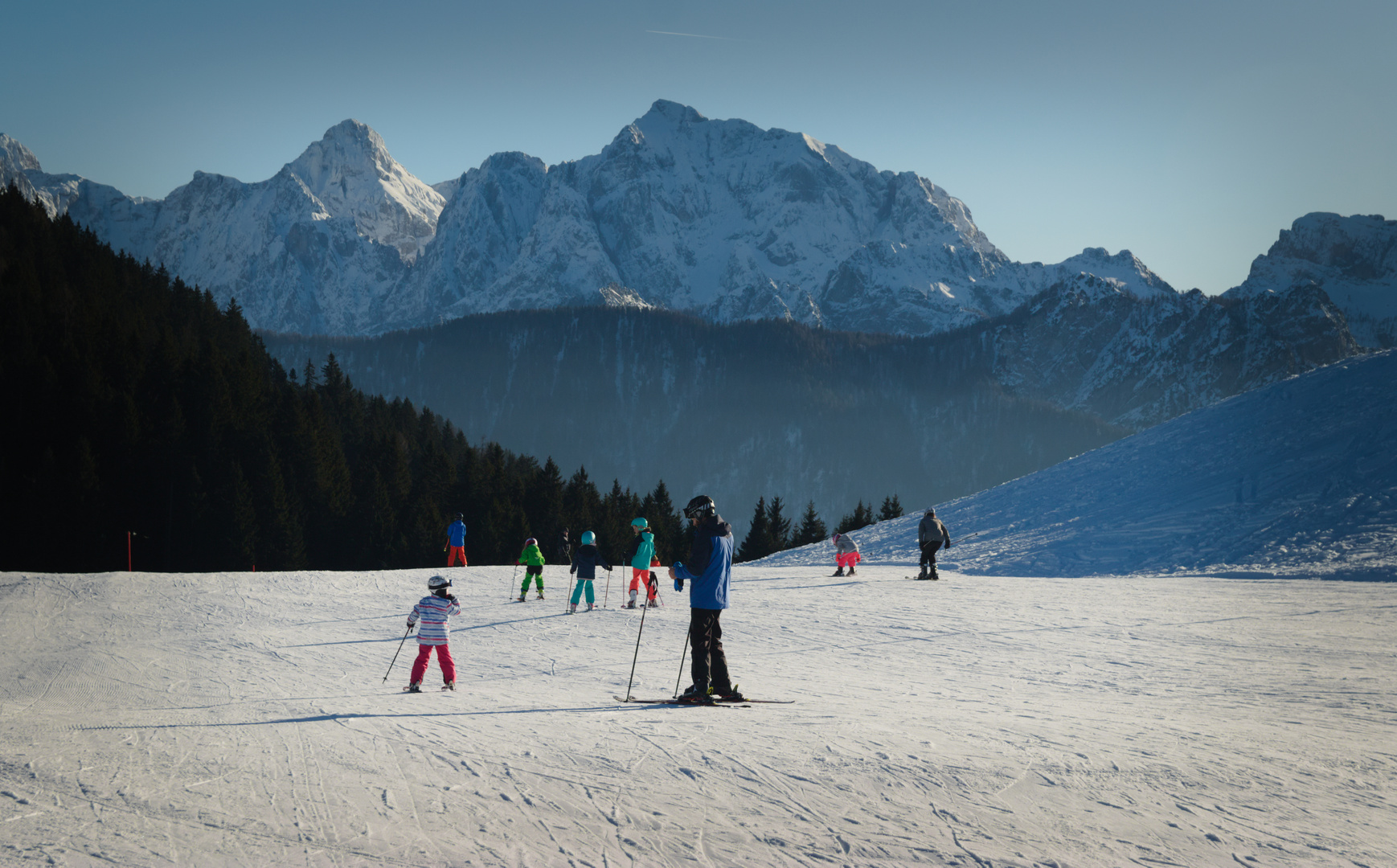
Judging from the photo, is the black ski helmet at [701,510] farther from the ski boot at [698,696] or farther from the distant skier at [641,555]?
the distant skier at [641,555]

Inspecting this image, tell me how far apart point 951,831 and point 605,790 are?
2483 mm

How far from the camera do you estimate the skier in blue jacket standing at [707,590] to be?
9.63 metres

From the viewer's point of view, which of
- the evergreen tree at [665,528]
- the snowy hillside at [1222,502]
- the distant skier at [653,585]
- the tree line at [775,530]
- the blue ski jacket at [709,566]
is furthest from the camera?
the tree line at [775,530]

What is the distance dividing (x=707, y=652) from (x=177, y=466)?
53729mm

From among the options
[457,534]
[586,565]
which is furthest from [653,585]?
[457,534]

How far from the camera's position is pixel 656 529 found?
72125mm

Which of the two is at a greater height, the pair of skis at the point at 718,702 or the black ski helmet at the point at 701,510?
the black ski helmet at the point at 701,510

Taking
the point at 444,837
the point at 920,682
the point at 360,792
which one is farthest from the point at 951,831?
the point at 920,682

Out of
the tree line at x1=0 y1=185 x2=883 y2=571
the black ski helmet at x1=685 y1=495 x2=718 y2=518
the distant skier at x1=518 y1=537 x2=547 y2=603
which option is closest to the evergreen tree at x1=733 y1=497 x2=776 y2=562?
the tree line at x1=0 y1=185 x2=883 y2=571

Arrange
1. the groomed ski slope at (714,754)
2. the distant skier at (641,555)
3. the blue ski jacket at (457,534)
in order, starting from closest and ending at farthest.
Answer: the groomed ski slope at (714,754)
the distant skier at (641,555)
the blue ski jacket at (457,534)

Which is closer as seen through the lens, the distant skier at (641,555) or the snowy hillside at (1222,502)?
the distant skier at (641,555)

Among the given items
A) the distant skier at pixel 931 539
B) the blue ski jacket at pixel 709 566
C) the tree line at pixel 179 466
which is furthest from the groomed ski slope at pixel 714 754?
the tree line at pixel 179 466

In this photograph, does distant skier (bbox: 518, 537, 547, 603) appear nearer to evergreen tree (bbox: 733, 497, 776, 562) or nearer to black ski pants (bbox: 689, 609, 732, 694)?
black ski pants (bbox: 689, 609, 732, 694)

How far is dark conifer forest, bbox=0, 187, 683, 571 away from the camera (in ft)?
156
